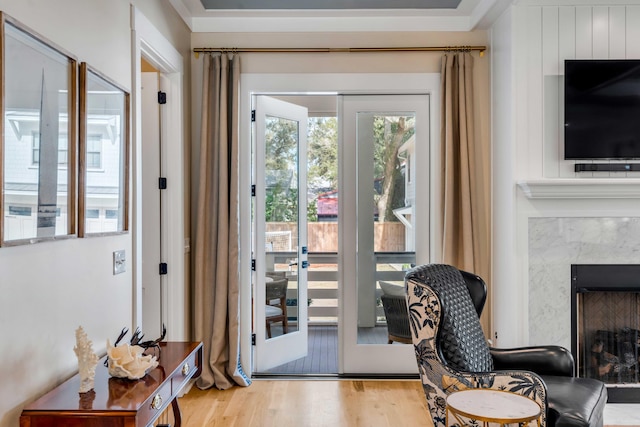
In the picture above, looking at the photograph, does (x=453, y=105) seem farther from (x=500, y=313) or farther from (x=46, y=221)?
(x=46, y=221)

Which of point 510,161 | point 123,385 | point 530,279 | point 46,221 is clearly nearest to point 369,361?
point 530,279

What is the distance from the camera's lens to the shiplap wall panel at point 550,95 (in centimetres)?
329

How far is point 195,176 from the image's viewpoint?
3.82 meters

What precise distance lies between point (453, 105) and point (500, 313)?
1564mm

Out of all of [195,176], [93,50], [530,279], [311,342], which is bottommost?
[311,342]

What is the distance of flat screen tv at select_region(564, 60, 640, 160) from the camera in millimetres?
3199

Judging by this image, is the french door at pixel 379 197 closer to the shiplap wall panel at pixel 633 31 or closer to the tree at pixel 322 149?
the shiplap wall panel at pixel 633 31

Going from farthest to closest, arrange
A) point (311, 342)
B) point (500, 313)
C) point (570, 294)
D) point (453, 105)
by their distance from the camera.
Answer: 1. point (311, 342)
2. point (453, 105)
3. point (500, 313)
4. point (570, 294)

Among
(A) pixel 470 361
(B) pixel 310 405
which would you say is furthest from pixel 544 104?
(B) pixel 310 405

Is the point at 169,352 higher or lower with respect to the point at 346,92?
lower

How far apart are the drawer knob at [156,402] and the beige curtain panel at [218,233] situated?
6.24ft

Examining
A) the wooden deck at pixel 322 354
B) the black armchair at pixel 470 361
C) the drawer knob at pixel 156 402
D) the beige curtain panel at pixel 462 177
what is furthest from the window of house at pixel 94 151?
the beige curtain panel at pixel 462 177

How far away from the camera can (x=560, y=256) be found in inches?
130

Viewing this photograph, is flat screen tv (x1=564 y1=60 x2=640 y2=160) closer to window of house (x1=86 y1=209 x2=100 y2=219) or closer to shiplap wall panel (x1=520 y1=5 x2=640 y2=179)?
shiplap wall panel (x1=520 y1=5 x2=640 y2=179)
